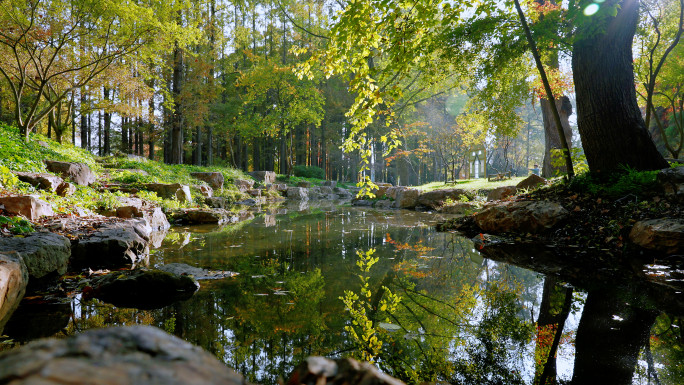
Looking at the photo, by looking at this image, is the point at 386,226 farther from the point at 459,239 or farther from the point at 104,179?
the point at 104,179

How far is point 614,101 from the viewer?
5219mm

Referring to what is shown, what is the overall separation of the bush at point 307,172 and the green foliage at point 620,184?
25794mm

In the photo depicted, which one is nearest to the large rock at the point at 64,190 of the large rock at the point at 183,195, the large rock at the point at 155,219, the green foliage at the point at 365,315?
the large rock at the point at 155,219

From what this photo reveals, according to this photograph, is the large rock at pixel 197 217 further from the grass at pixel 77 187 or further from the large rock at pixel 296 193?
the large rock at pixel 296 193

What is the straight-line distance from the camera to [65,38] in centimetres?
956

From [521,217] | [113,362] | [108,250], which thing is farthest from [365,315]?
[521,217]

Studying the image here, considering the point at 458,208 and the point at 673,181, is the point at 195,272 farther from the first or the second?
the point at 458,208

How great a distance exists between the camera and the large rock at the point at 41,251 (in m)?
2.81

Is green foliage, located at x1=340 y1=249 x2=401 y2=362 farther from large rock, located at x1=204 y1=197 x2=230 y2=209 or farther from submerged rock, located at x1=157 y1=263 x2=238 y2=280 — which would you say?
large rock, located at x1=204 y1=197 x2=230 y2=209

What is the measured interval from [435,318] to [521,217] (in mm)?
4017

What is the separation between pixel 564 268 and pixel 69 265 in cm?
543

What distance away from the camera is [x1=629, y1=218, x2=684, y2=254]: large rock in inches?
137

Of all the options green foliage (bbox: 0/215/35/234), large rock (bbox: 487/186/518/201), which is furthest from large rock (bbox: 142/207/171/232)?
large rock (bbox: 487/186/518/201)

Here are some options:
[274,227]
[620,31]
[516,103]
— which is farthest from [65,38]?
[620,31]
